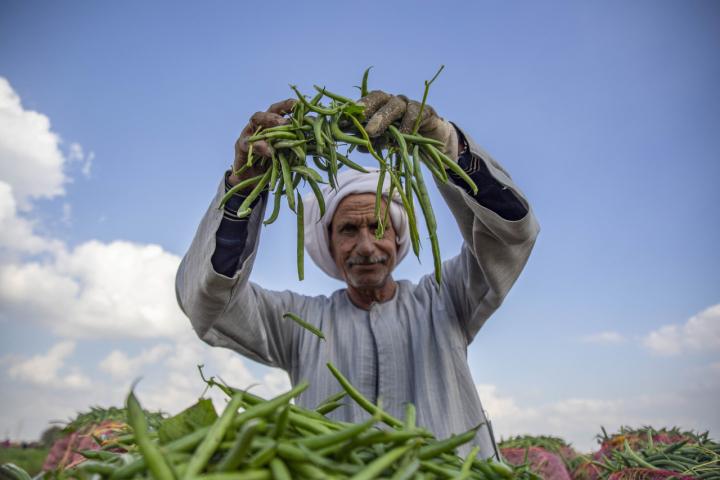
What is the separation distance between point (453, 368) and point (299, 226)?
1.36 m

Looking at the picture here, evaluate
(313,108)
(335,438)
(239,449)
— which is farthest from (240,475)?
(313,108)

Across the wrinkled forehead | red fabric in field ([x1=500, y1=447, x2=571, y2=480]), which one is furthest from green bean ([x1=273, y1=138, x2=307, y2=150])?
red fabric in field ([x1=500, y1=447, x2=571, y2=480])

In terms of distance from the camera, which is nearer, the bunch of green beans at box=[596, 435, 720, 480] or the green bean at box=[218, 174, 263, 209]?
the green bean at box=[218, 174, 263, 209]

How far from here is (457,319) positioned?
111 inches

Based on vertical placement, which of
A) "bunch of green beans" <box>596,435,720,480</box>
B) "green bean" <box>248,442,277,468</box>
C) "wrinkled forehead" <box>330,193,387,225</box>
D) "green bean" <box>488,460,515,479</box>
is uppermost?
"wrinkled forehead" <box>330,193,387,225</box>

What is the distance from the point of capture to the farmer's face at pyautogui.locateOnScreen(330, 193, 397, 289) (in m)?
2.78

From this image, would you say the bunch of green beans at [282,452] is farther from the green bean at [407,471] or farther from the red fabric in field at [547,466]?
the red fabric in field at [547,466]

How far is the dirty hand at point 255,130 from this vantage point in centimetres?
167

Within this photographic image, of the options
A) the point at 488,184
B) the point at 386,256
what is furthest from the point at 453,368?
the point at 488,184

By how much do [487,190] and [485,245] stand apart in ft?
0.94

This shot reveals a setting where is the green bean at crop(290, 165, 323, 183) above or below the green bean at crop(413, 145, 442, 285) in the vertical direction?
above

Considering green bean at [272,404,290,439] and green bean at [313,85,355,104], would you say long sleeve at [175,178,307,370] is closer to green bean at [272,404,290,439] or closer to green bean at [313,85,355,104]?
green bean at [313,85,355,104]

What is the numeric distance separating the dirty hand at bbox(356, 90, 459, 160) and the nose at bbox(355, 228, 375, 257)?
35.1 inches

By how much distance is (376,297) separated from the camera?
9.59ft
